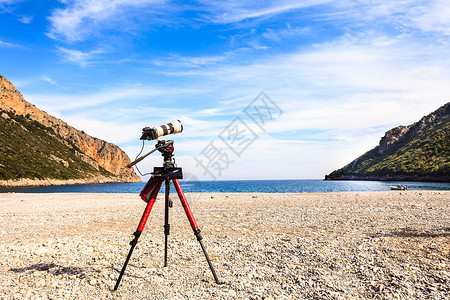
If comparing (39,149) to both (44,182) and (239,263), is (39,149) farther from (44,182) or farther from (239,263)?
(239,263)

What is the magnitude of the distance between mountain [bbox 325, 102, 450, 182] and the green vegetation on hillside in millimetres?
142342

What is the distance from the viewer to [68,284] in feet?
17.4

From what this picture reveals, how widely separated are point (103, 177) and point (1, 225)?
17256 cm

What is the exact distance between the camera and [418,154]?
13138 cm

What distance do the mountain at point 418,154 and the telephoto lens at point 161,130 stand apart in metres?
116

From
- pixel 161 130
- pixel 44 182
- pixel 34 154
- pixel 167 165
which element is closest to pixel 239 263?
pixel 167 165

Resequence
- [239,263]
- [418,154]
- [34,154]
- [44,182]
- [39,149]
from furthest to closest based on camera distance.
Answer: [418,154], [39,149], [34,154], [44,182], [239,263]

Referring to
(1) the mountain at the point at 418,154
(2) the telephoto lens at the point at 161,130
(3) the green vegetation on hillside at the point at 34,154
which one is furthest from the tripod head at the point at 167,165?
(1) the mountain at the point at 418,154

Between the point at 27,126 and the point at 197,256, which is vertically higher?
the point at 27,126

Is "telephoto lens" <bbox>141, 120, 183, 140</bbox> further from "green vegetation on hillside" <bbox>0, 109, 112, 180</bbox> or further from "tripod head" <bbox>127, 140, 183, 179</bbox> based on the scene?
"green vegetation on hillside" <bbox>0, 109, 112, 180</bbox>

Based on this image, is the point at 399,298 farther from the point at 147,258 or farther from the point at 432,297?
the point at 147,258

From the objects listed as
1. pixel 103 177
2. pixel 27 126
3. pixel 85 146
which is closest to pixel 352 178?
pixel 103 177

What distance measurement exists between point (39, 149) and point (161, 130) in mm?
140240

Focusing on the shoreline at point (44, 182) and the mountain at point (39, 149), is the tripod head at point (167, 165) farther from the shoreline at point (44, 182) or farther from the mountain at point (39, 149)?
the shoreline at point (44, 182)
